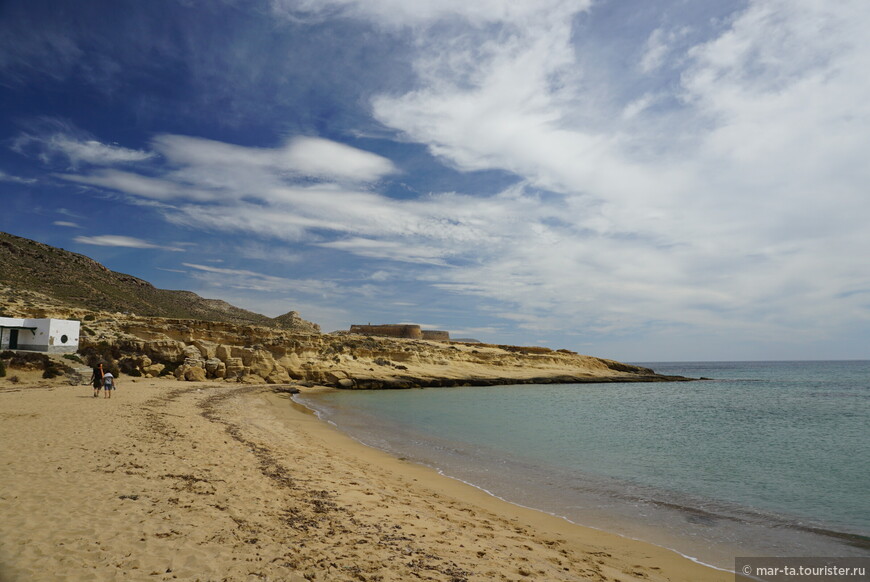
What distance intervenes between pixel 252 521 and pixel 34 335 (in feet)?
105

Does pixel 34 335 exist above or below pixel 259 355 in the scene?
above

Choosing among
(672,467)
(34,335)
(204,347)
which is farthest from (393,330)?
(672,467)

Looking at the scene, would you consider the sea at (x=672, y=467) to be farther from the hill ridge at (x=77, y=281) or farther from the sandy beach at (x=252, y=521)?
the hill ridge at (x=77, y=281)

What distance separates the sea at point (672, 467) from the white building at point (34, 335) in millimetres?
18397

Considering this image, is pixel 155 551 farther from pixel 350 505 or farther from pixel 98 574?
pixel 350 505

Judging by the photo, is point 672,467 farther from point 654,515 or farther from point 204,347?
point 204,347

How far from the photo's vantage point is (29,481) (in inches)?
290

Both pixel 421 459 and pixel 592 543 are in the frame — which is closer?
pixel 592 543

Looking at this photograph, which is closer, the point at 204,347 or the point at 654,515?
the point at 654,515

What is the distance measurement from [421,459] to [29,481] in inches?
361

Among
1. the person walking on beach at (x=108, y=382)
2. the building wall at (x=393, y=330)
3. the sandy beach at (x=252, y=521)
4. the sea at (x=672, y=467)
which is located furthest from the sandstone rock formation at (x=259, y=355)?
the building wall at (x=393, y=330)

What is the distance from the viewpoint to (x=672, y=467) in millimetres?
A: 13211

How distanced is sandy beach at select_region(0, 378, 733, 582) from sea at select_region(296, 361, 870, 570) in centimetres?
124

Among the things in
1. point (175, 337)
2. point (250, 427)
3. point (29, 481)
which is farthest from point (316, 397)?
point (29, 481)
